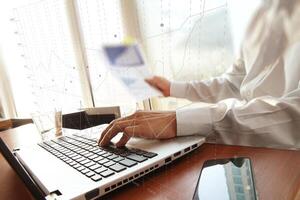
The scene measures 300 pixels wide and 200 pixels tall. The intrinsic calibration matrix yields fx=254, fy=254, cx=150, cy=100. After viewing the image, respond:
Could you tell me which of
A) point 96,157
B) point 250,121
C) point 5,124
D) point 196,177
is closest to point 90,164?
point 96,157

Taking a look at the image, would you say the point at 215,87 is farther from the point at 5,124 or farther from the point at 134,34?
the point at 5,124

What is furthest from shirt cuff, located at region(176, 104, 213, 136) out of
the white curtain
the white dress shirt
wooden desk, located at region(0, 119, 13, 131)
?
wooden desk, located at region(0, 119, 13, 131)

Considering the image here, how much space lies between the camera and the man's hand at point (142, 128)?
38 centimetres

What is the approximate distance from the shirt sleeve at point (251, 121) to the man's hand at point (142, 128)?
2cm

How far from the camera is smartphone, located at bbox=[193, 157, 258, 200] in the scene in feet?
0.81

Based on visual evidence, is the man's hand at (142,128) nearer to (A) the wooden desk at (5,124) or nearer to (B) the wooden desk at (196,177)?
(B) the wooden desk at (196,177)

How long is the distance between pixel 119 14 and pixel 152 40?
0.04 metres

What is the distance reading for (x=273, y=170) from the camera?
0.30 metres

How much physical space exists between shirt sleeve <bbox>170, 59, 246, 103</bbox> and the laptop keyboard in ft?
0.32

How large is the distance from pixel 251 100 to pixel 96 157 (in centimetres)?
24

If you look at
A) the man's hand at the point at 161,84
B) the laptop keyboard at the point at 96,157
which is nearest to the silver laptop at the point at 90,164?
the laptop keyboard at the point at 96,157

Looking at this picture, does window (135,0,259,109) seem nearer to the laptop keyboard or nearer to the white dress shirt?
the white dress shirt

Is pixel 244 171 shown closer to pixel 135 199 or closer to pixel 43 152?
pixel 135 199

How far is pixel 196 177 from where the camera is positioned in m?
0.31
